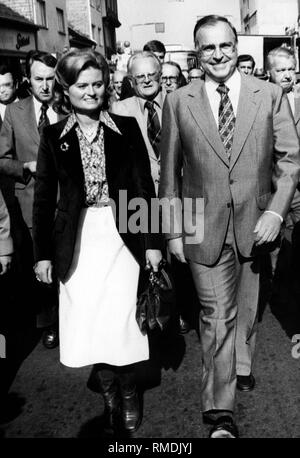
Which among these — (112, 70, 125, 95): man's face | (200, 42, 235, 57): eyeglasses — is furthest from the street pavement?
(112, 70, 125, 95): man's face

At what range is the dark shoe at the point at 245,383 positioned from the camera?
334cm

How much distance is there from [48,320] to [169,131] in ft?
7.01

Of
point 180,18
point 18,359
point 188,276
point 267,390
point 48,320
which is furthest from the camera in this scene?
point 180,18

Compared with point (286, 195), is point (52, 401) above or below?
below

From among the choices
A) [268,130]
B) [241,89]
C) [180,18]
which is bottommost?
[268,130]

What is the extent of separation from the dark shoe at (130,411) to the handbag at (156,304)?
1.32 ft

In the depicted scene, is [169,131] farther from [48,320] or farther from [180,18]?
[180,18]

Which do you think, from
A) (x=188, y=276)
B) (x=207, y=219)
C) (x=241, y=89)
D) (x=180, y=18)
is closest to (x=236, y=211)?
(x=207, y=219)

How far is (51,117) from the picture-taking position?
423 cm

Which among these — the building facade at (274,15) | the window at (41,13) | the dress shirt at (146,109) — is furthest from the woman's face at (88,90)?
the building facade at (274,15)

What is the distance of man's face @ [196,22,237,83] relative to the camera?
9.26ft

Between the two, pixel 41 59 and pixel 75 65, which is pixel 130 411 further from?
pixel 41 59

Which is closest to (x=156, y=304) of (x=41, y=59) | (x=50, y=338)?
(x=50, y=338)

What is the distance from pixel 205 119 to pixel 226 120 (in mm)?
115
